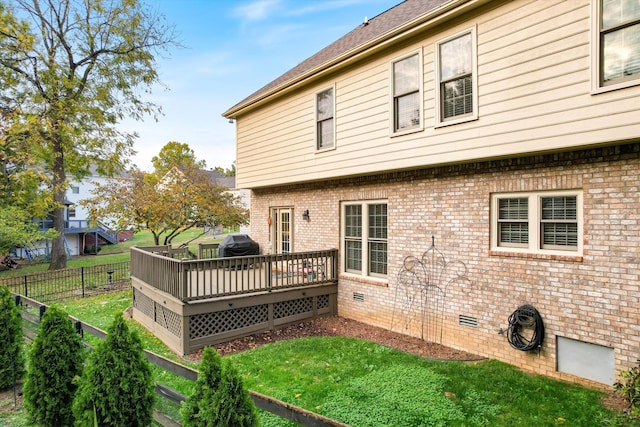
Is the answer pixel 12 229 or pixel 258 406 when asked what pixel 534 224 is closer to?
pixel 258 406

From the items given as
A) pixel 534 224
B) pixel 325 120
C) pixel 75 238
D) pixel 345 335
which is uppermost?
pixel 325 120

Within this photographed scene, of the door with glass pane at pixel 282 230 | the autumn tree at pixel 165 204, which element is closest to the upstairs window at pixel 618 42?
the door with glass pane at pixel 282 230

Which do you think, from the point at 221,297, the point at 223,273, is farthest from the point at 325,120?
the point at 221,297

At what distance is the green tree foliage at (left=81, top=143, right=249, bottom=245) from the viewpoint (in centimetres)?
1702

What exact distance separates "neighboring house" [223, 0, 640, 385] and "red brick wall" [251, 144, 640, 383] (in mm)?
20

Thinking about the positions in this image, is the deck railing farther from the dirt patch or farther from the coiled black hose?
the coiled black hose

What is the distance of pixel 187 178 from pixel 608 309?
1790cm

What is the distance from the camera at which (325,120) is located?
29.7ft

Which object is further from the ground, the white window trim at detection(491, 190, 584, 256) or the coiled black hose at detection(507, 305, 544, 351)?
the white window trim at detection(491, 190, 584, 256)

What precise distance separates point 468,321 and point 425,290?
101 cm

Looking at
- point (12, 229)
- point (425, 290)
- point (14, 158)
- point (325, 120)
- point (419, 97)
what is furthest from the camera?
point (12, 229)

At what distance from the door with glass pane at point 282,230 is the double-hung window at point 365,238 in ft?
7.90

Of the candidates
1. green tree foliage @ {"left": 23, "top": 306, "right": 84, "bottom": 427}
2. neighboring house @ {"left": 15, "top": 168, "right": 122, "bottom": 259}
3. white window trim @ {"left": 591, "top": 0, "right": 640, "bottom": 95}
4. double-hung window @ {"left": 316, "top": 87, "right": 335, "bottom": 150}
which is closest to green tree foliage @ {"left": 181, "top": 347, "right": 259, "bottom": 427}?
green tree foliage @ {"left": 23, "top": 306, "right": 84, "bottom": 427}

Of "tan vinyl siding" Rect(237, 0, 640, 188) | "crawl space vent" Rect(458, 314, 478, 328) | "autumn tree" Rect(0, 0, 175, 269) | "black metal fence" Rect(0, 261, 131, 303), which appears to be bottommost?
"black metal fence" Rect(0, 261, 131, 303)
